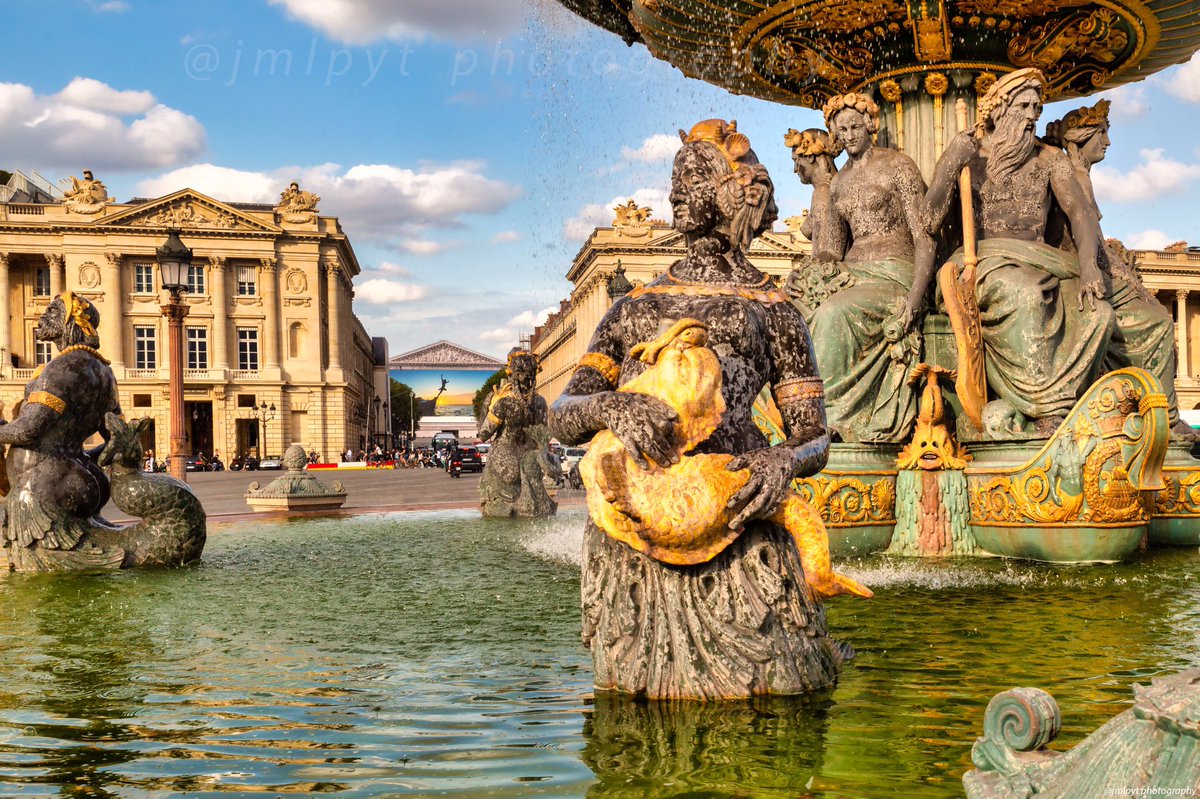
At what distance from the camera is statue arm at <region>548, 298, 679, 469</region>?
2.91 m

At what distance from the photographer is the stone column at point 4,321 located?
71.6m

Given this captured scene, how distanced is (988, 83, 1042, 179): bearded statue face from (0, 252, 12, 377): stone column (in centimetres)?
7676

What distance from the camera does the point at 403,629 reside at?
4.90m

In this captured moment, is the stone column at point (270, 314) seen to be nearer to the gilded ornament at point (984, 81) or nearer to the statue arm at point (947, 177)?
the gilded ornament at point (984, 81)

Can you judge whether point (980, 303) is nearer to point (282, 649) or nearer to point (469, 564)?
point (469, 564)

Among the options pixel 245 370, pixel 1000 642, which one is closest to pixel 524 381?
pixel 1000 642

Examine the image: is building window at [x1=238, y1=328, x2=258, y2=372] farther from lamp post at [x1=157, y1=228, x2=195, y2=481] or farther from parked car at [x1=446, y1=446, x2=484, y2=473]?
lamp post at [x1=157, y1=228, x2=195, y2=481]

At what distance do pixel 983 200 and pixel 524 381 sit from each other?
6.25 metres

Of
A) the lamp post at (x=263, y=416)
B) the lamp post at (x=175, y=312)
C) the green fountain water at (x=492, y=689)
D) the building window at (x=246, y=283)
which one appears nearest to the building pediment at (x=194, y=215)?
the building window at (x=246, y=283)

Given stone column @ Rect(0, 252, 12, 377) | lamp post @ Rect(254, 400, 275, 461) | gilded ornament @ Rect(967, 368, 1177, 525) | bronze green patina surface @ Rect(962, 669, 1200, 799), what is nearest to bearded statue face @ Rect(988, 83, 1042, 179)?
gilded ornament @ Rect(967, 368, 1177, 525)

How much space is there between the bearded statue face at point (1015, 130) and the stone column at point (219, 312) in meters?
73.0

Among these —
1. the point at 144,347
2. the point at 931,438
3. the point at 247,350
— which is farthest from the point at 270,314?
the point at 931,438

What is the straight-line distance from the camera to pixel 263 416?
73438 millimetres

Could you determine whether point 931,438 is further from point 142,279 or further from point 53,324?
point 142,279
